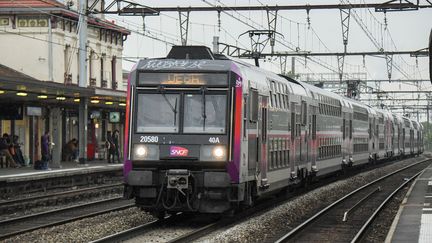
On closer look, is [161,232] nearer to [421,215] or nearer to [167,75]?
[167,75]

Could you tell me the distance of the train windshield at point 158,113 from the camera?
48.5ft

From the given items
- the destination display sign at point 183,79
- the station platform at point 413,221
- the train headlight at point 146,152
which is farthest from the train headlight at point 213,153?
the station platform at point 413,221

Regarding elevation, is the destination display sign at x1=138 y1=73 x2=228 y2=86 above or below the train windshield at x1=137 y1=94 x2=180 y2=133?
above

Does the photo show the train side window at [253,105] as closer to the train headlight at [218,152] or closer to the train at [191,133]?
the train at [191,133]

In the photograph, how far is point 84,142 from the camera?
32.0 metres

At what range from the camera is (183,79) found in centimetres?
1492

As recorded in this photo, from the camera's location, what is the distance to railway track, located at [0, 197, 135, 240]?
15.3 m

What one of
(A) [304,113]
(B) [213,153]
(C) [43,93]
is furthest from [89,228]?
(C) [43,93]

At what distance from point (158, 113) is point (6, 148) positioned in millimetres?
16814

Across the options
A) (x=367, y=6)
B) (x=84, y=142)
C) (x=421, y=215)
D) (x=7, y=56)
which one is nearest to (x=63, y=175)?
(x=84, y=142)

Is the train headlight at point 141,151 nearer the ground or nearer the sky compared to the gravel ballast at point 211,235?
nearer the sky

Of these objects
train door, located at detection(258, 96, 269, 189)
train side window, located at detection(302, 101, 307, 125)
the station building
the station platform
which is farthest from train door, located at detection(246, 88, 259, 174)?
the station building

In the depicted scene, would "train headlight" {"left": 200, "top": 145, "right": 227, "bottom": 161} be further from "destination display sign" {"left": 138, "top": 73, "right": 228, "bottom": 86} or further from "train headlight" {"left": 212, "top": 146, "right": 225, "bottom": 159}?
"destination display sign" {"left": 138, "top": 73, "right": 228, "bottom": 86}

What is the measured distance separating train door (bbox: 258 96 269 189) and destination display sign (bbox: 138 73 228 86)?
1.85m
